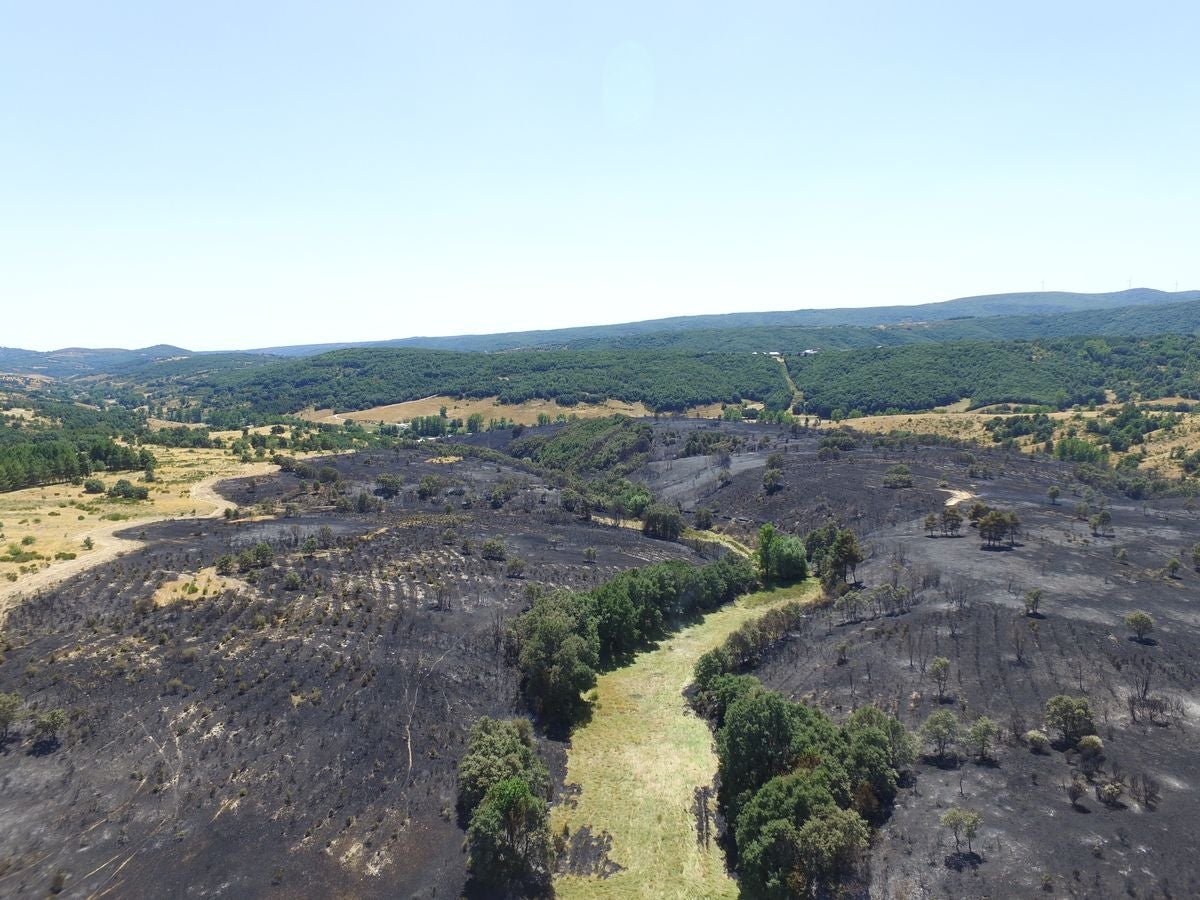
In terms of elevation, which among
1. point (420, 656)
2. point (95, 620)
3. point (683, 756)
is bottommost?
point (683, 756)

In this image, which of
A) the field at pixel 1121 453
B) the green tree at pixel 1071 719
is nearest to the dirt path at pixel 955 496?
the field at pixel 1121 453

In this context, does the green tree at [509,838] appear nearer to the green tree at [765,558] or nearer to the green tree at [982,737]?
Result: the green tree at [982,737]

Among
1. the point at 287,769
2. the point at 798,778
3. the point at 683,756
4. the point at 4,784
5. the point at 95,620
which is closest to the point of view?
the point at 798,778

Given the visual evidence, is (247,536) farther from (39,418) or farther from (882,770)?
(39,418)

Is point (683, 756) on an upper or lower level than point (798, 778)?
lower

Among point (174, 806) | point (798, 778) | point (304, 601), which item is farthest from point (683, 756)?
point (304, 601)

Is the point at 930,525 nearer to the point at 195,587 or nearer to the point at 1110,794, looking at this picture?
the point at 1110,794
